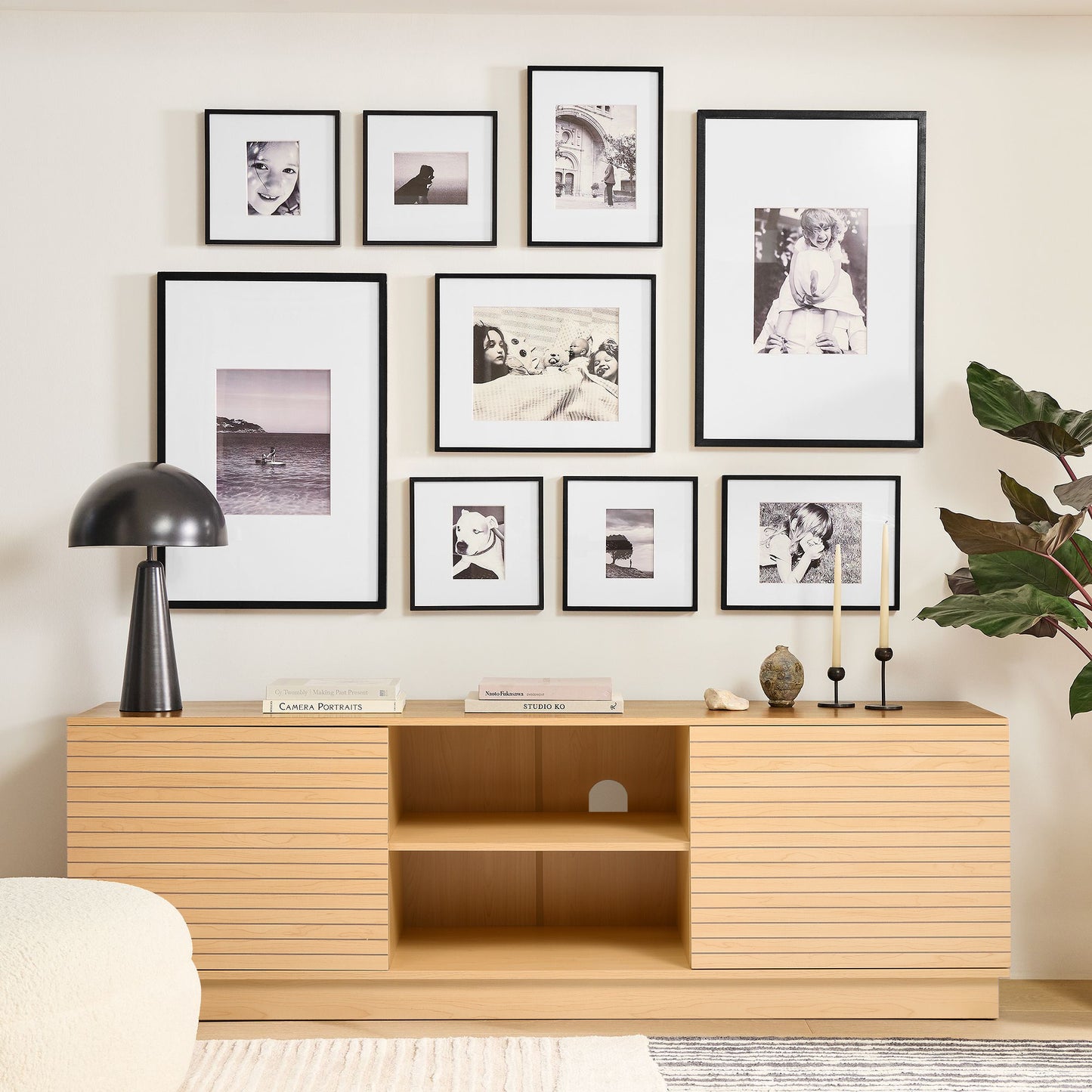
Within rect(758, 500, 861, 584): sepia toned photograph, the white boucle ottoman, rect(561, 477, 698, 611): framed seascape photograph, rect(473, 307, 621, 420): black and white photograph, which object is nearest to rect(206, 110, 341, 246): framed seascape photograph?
rect(473, 307, 621, 420): black and white photograph

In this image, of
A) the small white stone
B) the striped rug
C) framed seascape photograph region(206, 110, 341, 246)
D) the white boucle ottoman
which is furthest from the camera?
framed seascape photograph region(206, 110, 341, 246)

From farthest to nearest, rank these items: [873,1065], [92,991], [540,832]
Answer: [540,832] < [873,1065] < [92,991]

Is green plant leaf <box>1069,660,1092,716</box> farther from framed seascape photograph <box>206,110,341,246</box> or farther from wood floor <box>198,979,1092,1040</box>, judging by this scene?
framed seascape photograph <box>206,110,341,246</box>

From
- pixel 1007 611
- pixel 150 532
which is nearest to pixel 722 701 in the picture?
A: pixel 1007 611

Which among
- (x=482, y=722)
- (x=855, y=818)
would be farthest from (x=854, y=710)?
(x=482, y=722)

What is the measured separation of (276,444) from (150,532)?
1.62ft

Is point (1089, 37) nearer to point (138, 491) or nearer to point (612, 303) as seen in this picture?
point (612, 303)

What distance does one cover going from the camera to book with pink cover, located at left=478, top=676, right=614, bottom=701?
2.30 meters

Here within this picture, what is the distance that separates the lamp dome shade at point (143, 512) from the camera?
7.18ft

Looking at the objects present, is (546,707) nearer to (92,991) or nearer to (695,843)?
(695,843)

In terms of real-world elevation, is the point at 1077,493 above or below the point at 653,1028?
above

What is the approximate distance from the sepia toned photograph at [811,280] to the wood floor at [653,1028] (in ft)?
5.41

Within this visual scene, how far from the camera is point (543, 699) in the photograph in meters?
2.30

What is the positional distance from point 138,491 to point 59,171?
989 millimetres
